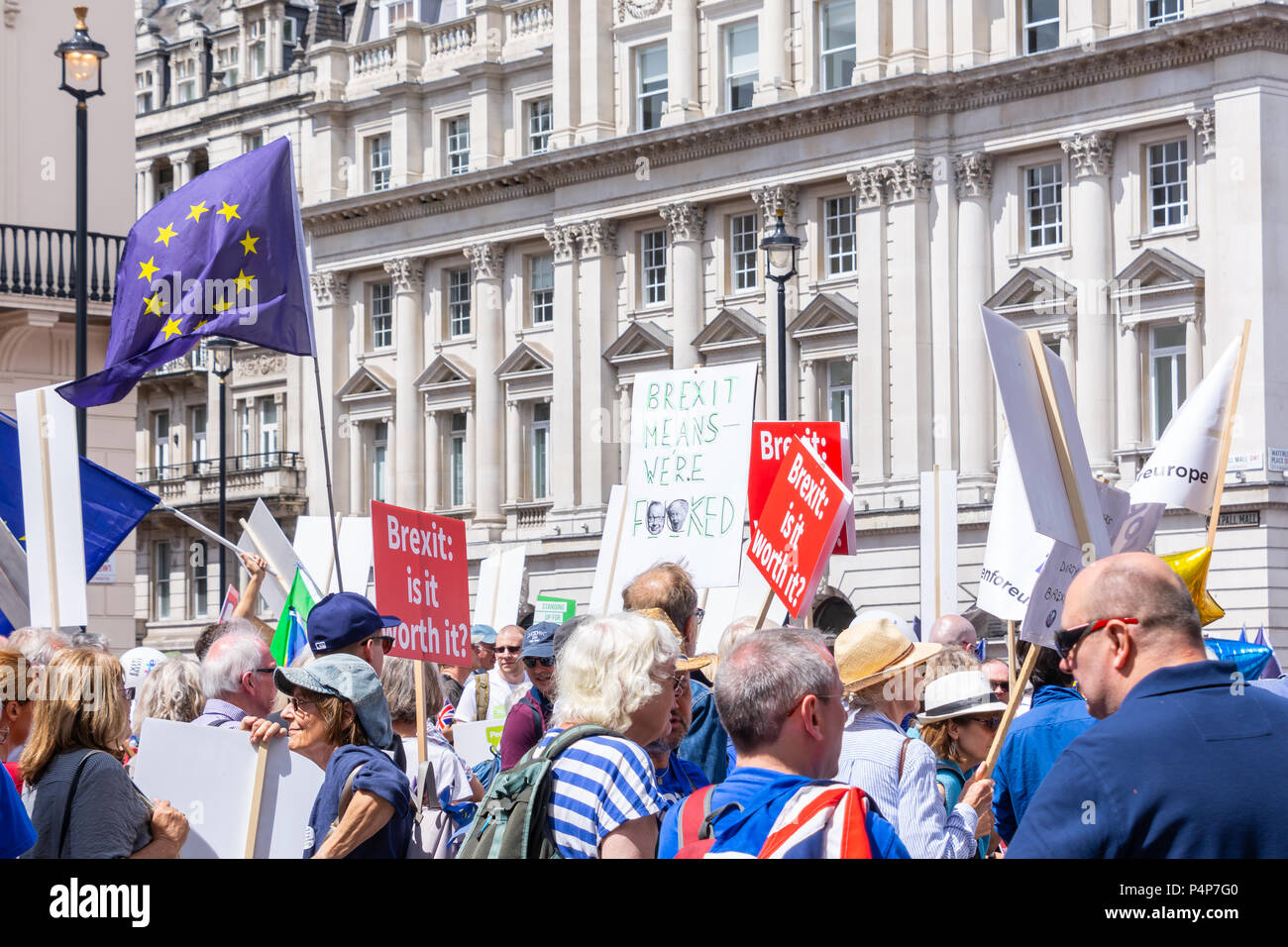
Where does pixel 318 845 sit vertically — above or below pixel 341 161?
below

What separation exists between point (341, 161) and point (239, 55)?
6.83m

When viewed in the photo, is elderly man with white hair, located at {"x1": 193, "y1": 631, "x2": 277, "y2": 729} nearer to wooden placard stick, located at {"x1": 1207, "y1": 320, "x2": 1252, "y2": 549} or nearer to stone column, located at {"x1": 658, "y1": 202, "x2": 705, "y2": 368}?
wooden placard stick, located at {"x1": 1207, "y1": 320, "x2": 1252, "y2": 549}

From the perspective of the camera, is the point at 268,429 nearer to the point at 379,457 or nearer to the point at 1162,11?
the point at 379,457

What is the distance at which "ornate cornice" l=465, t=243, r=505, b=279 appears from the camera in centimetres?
4594

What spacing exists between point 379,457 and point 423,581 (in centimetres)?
4099

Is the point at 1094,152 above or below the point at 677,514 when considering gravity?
above

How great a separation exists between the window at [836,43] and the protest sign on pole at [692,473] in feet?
95.7

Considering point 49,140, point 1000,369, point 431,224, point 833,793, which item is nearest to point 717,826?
point 833,793

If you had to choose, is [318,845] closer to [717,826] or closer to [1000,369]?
[717,826]

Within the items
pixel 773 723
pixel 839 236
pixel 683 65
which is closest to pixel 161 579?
pixel 683 65

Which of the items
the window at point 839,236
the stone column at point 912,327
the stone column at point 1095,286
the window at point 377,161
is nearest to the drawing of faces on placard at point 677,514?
the stone column at point 1095,286

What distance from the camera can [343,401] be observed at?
49125mm

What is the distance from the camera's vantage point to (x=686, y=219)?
42031 millimetres

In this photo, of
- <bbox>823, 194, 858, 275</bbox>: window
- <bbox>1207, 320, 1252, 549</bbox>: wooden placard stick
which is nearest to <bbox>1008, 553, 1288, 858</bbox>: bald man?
<bbox>1207, 320, 1252, 549</bbox>: wooden placard stick
